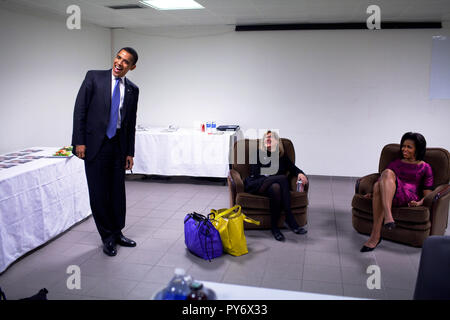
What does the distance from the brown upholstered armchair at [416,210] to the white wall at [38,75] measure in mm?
4071

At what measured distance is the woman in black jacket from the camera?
4.10 m

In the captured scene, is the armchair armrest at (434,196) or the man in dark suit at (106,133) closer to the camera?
the man in dark suit at (106,133)

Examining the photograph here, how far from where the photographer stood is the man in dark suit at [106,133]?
3.48 meters

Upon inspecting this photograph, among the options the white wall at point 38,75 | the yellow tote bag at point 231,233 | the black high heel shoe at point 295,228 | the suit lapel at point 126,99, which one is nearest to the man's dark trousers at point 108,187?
the suit lapel at point 126,99

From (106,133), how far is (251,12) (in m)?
2.97

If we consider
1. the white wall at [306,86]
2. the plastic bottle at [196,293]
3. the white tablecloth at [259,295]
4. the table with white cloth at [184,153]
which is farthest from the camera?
the white wall at [306,86]

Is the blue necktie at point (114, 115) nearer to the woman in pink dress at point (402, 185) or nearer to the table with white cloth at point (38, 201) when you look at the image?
the table with white cloth at point (38, 201)

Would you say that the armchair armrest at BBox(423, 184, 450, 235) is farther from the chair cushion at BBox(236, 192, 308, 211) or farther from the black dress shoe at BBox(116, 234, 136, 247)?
the black dress shoe at BBox(116, 234, 136, 247)

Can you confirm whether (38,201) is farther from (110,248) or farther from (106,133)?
(106,133)

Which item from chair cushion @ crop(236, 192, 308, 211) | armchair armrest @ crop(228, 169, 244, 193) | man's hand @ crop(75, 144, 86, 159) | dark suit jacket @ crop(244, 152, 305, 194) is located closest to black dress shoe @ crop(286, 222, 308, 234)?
chair cushion @ crop(236, 192, 308, 211)

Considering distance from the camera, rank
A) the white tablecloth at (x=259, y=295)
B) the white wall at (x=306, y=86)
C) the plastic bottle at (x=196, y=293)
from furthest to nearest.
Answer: the white wall at (x=306, y=86) < the white tablecloth at (x=259, y=295) < the plastic bottle at (x=196, y=293)

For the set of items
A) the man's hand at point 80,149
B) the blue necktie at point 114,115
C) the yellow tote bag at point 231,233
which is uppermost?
the blue necktie at point 114,115
